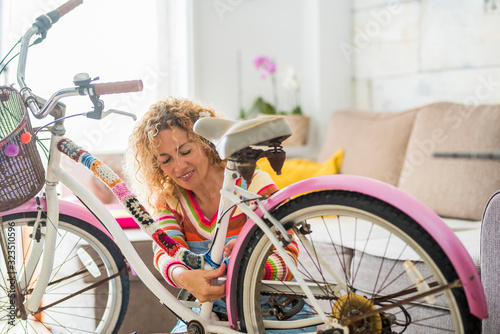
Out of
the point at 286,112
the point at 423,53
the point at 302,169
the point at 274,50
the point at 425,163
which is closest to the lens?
the point at 425,163

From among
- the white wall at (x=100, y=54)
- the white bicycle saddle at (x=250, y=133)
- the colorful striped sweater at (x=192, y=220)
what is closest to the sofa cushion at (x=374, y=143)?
the white wall at (x=100, y=54)

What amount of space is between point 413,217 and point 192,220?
618 mm

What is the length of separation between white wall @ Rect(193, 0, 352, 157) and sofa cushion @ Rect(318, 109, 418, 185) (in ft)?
1.63

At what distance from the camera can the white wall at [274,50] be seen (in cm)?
325

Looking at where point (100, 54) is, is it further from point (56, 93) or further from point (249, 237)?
point (249, 237)

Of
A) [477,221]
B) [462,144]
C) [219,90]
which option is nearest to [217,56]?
[219,90]

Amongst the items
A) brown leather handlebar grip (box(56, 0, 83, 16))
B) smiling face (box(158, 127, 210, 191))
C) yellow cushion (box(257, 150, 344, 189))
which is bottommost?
yellow cushion (box(257, 150, 344, 189))

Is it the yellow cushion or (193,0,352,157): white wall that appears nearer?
the yellow cushion

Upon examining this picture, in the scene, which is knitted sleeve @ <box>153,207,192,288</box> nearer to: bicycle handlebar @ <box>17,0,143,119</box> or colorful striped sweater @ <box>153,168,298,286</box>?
colorful striped sweater @ <box>153,168,298,286</box>

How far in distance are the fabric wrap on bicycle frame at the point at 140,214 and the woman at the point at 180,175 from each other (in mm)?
58

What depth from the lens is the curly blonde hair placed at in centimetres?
135

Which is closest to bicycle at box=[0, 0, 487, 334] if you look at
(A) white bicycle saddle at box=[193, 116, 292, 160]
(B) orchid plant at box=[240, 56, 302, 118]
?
(A) white bicycle saddle at box=[193, 116, 292, 160]

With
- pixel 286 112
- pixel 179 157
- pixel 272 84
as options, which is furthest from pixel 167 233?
pixel 272 84

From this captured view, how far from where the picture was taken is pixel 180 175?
1.34 m
